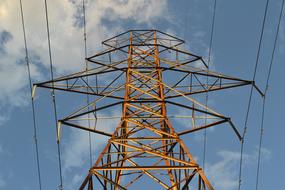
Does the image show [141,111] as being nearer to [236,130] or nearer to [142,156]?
[142,156]

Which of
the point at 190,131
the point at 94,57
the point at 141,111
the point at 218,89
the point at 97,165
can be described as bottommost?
the point at 97,165

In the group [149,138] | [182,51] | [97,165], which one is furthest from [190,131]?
[182,51]

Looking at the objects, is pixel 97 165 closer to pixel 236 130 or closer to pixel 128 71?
pixel 236 130

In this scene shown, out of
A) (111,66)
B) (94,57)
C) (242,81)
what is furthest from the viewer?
(94,57)

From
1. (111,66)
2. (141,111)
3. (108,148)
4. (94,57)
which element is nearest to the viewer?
(108,148)

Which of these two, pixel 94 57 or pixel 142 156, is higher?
pixel 94 57

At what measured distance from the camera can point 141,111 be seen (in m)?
12.4

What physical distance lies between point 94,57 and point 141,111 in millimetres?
5794

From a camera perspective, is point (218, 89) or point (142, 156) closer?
point (142, 156)

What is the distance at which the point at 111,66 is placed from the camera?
1501 centimetres

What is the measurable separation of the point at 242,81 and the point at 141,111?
12.1ft

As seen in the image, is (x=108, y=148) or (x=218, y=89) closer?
(x=108, y=148)

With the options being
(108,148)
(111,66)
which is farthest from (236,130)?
(111,66)

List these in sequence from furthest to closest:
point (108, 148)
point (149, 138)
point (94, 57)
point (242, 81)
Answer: point (94, 57) < point (242, 81) < point (149, 138) < point (108, 148)
